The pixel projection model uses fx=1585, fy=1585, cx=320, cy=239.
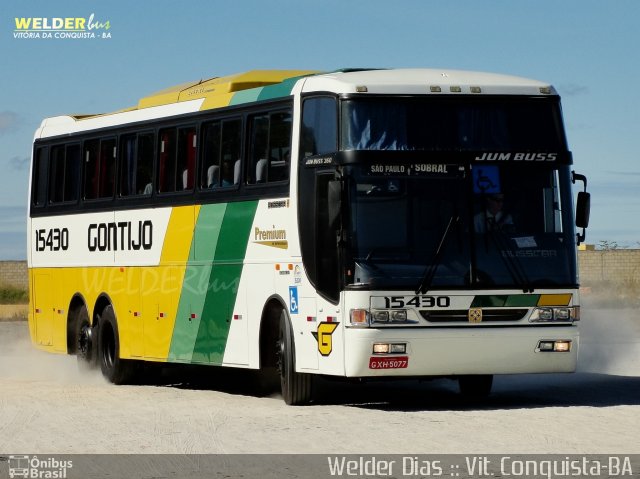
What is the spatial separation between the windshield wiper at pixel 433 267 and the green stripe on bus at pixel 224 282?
280 cm

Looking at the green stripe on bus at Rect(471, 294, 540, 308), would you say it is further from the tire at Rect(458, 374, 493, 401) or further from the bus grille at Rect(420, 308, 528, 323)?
the tire at Rect(458, 374, 493, 401)

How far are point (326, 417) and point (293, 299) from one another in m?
1.91

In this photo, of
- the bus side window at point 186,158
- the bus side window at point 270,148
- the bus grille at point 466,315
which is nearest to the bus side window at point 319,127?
the bus side window at point 270,148

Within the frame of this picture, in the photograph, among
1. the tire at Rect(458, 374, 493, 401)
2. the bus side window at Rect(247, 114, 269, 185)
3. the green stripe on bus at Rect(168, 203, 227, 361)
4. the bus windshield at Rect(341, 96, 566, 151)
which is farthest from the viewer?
the green stripe on bus at Rect(168, 203, 227, 361)

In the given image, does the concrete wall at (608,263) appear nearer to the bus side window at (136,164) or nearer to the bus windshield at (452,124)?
the bus side window at (136,164)

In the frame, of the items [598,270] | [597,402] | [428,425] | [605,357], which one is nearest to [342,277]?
[428,425]

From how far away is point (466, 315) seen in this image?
16.4 metres

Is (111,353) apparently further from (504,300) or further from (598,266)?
(598,266)

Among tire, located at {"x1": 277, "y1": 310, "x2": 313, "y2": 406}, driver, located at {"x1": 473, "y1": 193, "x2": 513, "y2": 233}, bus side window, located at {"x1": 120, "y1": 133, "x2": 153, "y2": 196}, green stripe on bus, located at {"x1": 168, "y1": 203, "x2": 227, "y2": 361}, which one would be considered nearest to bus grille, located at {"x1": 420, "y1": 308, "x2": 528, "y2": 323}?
driver, located at {"x1": 473, "y1": 193, "x2": 513, "y2": 233}

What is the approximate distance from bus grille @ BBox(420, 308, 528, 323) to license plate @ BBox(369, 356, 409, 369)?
50 centimetres

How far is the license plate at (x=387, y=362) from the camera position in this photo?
16172 millimetres

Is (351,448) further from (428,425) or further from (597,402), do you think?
(597,402)

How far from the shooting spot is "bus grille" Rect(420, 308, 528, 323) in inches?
643

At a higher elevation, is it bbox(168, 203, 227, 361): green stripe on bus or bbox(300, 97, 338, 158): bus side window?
bbox(300, 97, 338, 158): bus side window
